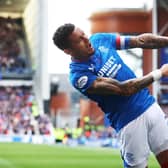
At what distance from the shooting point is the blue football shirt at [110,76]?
5.96 m

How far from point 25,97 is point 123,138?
32056 mm

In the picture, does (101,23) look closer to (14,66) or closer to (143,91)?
(14,66)

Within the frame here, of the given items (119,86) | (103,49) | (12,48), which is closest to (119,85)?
(119,86)

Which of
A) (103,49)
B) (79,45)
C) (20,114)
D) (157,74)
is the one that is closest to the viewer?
(157,74)

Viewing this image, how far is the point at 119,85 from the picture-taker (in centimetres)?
582

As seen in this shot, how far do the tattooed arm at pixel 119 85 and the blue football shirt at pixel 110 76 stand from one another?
0.07 metres

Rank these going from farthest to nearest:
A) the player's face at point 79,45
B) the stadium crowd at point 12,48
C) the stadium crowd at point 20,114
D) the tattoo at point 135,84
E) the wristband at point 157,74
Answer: the stadium crowd at point 12,48, the stadium crowd at point 20,114, the player's face at point 79,45, the tattoo at point 135,84, the wristband at point 157,74

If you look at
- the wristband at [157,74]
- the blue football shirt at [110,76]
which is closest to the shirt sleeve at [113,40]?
the blue football shirt at [110,76]

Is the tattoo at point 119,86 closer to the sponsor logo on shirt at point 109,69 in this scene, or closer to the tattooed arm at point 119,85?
the tattooed arm at point 119,85

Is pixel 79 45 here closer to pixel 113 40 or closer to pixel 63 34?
pixel 63 34

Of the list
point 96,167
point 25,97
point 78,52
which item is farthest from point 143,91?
point 25,97

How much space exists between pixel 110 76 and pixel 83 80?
0.93 feet

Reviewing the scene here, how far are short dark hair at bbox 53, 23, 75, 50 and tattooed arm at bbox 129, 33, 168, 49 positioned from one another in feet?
2.41

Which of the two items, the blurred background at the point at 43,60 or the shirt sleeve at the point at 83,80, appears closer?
the shirt sleeve at the point at 83,80
